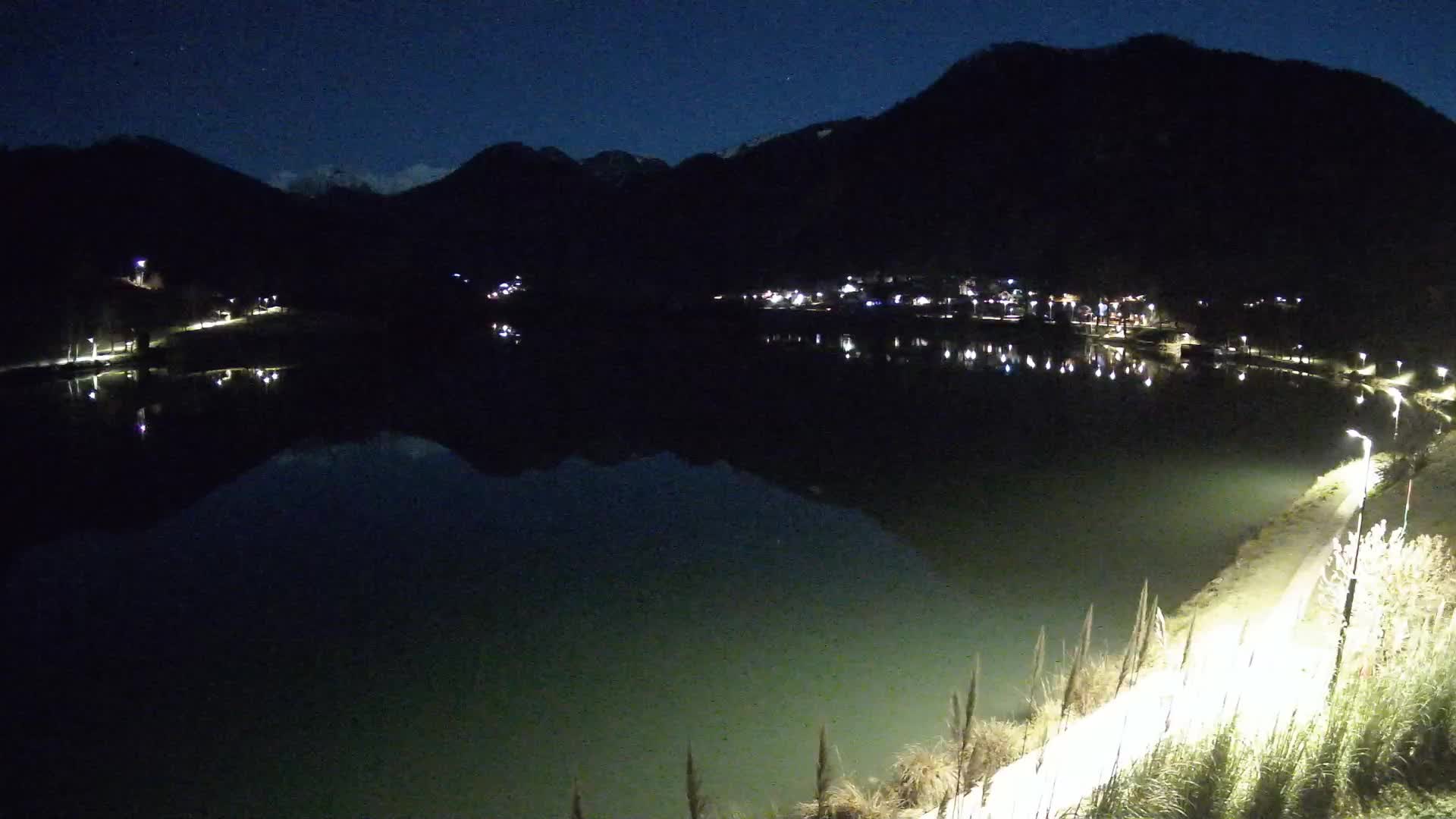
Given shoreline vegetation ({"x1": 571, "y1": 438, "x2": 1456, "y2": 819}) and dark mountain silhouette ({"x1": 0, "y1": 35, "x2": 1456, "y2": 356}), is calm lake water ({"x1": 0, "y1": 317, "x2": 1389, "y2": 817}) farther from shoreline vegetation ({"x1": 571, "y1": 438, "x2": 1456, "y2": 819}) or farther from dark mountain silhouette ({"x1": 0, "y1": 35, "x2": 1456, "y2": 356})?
dark mountain silhouette ({"x1": 0, "y1": 35, "x2": 1456, "y2": 356})

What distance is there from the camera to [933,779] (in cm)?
657

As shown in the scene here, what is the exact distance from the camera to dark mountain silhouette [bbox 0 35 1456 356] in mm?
73188

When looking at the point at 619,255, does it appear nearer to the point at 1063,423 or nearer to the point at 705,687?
the point at 1063,423

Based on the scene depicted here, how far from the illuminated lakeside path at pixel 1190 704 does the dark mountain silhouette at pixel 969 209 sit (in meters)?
38.6

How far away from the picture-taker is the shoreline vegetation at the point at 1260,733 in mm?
4895

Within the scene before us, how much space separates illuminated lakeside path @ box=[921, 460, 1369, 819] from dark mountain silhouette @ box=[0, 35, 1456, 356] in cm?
3860

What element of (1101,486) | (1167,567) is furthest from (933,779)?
(1101,486)

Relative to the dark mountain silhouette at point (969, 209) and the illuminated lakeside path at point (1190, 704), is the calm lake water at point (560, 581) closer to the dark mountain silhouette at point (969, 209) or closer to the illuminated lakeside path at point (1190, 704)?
the illuminated lakeside path at point (1190, 704)

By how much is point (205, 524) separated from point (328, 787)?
1205 centimetres

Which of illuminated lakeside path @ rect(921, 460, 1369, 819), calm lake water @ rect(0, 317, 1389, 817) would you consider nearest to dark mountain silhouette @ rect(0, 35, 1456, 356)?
calm lake water @ rect(0, 317, 1389, 817)

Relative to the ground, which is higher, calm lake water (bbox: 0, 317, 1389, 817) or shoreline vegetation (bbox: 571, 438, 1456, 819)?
shoreline vegetation (bbox: 571, 438, 1456, 819)

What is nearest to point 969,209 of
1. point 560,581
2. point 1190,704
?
point 560,581

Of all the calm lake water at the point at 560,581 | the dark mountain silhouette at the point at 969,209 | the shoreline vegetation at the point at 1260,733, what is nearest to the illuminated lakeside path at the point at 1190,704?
the shoreline vegetation at the point at 1260,733

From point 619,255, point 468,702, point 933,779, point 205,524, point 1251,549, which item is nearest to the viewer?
point 933,779
